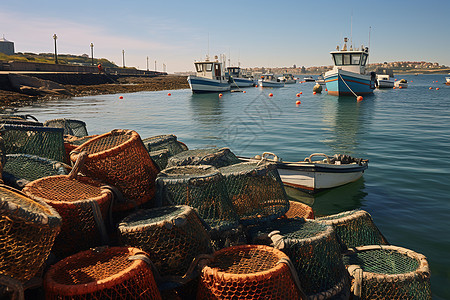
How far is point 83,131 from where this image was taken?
25.3ft

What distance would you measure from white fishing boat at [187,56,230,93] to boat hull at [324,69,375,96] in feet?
41.6

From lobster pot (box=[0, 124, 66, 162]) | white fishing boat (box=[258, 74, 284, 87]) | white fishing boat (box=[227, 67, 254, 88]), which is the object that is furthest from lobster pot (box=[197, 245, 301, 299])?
white fishing boat (box=[258, 74, 284, 87])

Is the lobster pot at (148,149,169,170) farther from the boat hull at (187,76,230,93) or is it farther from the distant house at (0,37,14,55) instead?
the distant house at (0,37,14,55)

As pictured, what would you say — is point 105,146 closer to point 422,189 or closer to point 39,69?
point 422,189

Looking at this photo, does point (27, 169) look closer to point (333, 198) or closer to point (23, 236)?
point (23, 236)

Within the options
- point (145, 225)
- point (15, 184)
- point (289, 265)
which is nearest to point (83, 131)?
point (15, 184)

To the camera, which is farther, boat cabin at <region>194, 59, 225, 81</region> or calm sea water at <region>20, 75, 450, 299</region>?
boat cabin at <region>194, 59, 225, 81</region>

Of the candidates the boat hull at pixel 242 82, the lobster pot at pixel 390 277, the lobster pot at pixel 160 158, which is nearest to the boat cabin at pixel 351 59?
the boat hull at pixel 242 82

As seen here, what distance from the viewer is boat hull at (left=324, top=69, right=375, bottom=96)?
32531mm

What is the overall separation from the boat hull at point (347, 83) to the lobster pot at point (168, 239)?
1244 inches

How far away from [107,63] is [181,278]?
10548 centimetres

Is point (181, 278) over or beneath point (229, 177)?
beneath

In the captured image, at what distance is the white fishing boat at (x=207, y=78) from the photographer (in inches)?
1613

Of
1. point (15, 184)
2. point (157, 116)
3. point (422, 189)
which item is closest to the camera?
point (15, 184)
